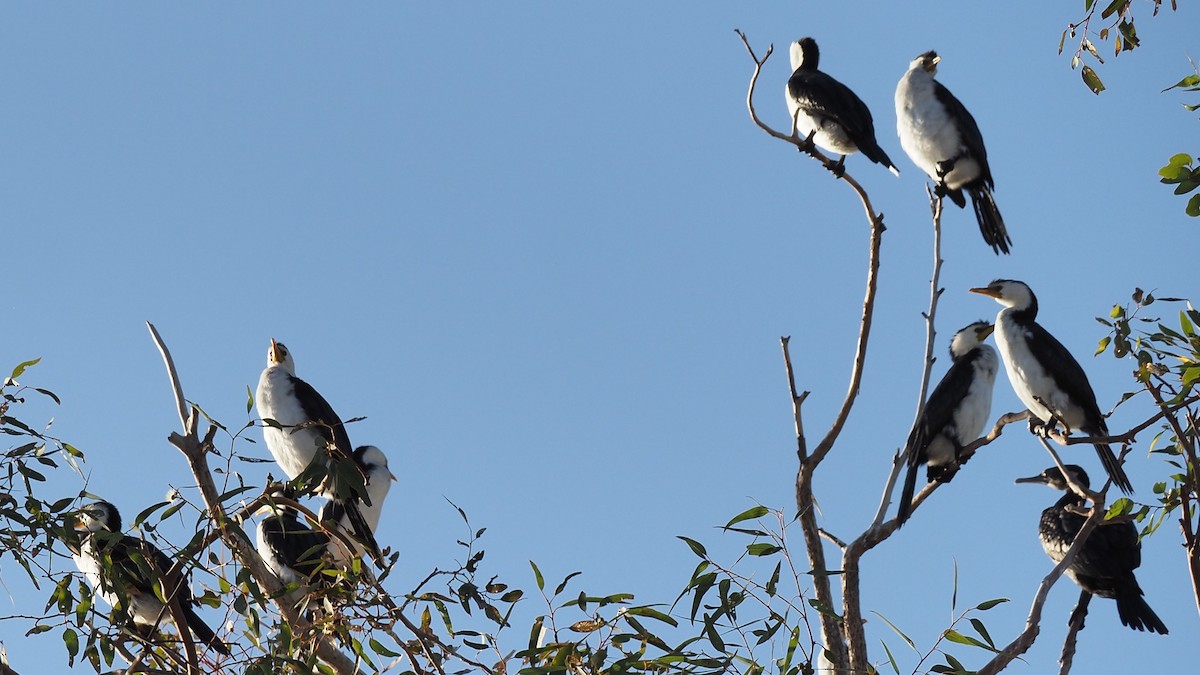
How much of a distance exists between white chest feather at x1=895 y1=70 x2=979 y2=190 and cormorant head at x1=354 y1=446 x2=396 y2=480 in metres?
3.30

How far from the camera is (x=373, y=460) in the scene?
7.29 metres

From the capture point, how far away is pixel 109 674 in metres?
3.38

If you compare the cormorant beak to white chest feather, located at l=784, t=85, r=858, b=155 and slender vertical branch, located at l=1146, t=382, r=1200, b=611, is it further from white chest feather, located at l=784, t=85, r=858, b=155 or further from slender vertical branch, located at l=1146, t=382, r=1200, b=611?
slender vertical branch, located at l=1146, t=382, r=1200, b=611

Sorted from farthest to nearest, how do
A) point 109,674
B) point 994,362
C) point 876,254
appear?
1. point 994,362
2. point 876,254
3. point 109,674

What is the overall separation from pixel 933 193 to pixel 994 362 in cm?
102

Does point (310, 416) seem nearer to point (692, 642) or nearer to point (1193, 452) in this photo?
point (692, 642)

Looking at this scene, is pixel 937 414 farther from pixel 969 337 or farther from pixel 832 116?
pixel 832 116

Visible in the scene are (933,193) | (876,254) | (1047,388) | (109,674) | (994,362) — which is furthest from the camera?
(933,193)

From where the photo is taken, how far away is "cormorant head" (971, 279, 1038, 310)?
640 cm

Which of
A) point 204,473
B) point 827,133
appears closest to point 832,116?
point 827,133

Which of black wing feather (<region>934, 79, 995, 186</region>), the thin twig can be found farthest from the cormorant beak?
the thin twig

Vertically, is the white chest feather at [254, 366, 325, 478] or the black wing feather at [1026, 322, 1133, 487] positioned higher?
the white chest feather at [254, 366, 325, 478]

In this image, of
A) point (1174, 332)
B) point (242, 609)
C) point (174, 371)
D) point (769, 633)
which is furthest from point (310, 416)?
point (1174, 332)

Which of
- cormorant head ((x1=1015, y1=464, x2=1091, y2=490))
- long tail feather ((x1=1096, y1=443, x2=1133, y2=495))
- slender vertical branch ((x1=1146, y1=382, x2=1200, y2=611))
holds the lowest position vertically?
slender vertical branch ((x1=1146, y1=382, x2=1200, y2=611))
